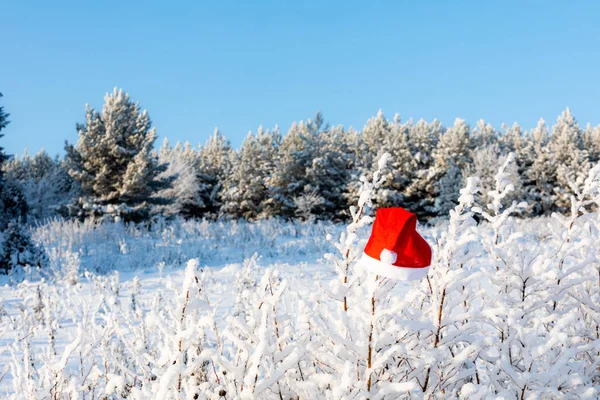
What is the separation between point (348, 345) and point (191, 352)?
1.93 feet

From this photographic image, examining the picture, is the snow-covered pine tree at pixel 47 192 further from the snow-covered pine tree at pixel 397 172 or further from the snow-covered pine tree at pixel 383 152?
the snow-covered pine tree at pixel 397 172

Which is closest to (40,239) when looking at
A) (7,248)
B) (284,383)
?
(7,248)

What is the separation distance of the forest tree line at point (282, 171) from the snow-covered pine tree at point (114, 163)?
0.05m

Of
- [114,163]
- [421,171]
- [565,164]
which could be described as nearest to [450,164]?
[421,171]

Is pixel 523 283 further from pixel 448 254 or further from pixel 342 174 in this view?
pixel 342 174

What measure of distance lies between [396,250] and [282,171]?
1125 inches

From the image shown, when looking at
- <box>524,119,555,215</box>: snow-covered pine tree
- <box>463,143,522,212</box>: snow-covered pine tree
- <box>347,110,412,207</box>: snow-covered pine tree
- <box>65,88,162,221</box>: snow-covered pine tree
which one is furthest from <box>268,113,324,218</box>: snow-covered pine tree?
<box>524,119,555,215</box>: snow-covered pine tree

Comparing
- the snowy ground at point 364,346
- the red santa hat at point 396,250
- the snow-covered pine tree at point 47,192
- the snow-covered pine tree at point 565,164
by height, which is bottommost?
the snowy ground at point 364,346

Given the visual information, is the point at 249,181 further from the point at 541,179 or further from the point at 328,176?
the point at 541,179

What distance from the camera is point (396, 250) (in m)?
1.65

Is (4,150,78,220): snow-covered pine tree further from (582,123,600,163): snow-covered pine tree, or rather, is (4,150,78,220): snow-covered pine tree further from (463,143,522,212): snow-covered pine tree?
(582,123,600,163): snow-covered pine tree

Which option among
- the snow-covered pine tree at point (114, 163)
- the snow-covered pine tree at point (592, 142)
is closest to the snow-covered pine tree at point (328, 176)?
the snow-covered pine tree at point (114, 163)

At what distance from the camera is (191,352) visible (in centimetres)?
164

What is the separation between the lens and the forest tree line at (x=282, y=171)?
20641 mm
